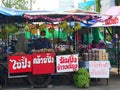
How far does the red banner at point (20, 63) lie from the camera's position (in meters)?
11.2

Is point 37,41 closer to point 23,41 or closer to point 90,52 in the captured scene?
point 23,41

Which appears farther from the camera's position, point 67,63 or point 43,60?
point 67,63

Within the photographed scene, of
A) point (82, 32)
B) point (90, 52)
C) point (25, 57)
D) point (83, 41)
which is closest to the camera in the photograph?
point (25, 57)


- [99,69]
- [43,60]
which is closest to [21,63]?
[43,60]

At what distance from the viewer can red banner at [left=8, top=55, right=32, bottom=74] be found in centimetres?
1123

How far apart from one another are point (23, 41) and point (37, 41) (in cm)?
52

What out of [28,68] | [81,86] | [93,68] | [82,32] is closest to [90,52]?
[93,68]

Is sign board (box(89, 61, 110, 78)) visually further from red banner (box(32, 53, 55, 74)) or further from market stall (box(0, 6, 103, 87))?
red banner (box(32, 53, 55, 74))

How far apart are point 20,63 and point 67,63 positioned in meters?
1.64

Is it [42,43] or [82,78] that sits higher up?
[42,43]

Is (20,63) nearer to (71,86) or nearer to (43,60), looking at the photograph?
(43,60)

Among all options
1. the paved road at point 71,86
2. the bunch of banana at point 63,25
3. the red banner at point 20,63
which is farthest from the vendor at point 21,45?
the bunch of banana at point 63,25

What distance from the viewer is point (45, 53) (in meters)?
11.5

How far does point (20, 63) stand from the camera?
1130 cm
